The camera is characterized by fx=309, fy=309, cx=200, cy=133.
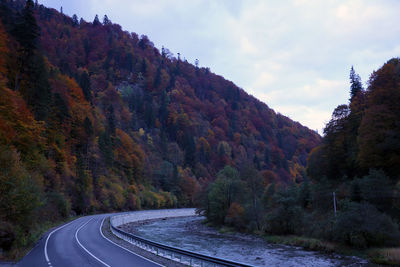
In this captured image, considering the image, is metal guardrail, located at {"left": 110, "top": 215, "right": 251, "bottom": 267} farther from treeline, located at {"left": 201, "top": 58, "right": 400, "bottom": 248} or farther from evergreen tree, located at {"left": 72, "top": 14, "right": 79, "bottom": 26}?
evergreen tree, located at {"left": 72, "top": 14, "right": 79, "bottom": 26}

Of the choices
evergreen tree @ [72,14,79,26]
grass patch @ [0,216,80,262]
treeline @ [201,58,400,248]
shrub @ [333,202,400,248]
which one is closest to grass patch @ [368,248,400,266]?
shrub @ [333,202,400,248]

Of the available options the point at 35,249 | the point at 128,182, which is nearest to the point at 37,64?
the point at 35,249

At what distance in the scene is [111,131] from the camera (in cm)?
8300

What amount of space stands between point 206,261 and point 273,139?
17980 cm

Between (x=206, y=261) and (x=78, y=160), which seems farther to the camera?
(x=78, y=160)

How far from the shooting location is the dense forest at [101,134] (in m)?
33.0

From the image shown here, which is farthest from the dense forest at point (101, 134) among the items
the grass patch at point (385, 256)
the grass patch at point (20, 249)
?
the grass patch at point (385, 256)

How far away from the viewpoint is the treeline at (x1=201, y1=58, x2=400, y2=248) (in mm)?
29453

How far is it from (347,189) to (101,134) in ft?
178

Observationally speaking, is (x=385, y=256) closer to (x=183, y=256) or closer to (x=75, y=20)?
(x=183, y=256)

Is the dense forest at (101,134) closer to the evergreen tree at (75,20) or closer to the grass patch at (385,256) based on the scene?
the evergreen tree at (75,20)

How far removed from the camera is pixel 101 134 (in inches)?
2899

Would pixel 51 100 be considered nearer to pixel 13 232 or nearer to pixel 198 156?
pixel 13 232

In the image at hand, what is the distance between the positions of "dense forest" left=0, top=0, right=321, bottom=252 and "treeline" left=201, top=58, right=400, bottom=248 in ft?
8.48
